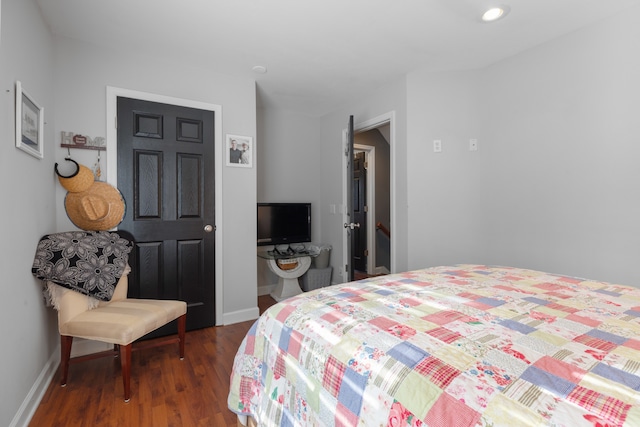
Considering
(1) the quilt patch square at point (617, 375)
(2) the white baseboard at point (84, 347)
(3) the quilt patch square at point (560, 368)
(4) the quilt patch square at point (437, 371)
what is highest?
(3) the quilt patch square at point (560, 368)

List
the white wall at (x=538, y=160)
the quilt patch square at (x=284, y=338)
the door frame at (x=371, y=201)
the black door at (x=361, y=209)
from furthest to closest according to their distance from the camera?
the black door at (x=361, y=209) → the door frame at (x=371, y=201) → the white wall at (x=538, y=160) → the quilt patch square at (x=284, y=338)

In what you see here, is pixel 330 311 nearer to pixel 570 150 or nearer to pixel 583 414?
pixel 583 414

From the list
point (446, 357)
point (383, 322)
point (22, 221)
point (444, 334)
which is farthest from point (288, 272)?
point (446, 357)

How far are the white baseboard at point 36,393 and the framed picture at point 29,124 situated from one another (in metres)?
1.33

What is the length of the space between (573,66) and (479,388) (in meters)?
2.74

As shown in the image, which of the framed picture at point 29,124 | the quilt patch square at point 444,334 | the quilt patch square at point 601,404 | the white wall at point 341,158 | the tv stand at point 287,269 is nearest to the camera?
the quilt patch square at point 601,404

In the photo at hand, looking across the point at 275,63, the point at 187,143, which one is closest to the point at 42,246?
the point at 187,143

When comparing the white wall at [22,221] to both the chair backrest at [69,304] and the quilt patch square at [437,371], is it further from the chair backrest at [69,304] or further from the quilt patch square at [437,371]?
the quilt patch square at [437,371]

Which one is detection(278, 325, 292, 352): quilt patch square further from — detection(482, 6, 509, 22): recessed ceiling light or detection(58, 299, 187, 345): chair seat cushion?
detection(482, 6, 509, 22): recessed ceiling light

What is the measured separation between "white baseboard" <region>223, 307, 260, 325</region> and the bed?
168cm

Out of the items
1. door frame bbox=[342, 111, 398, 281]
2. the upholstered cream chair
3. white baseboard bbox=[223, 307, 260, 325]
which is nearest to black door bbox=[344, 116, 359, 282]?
door frame bbox=[342, 111, 398, 281]

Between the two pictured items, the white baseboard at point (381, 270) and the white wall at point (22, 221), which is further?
the white baseboard at point (381, 270)

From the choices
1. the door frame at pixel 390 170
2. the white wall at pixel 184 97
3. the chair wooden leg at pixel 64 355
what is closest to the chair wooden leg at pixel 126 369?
the chair wooden leg at pixel 64 355

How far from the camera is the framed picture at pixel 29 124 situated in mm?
1604
